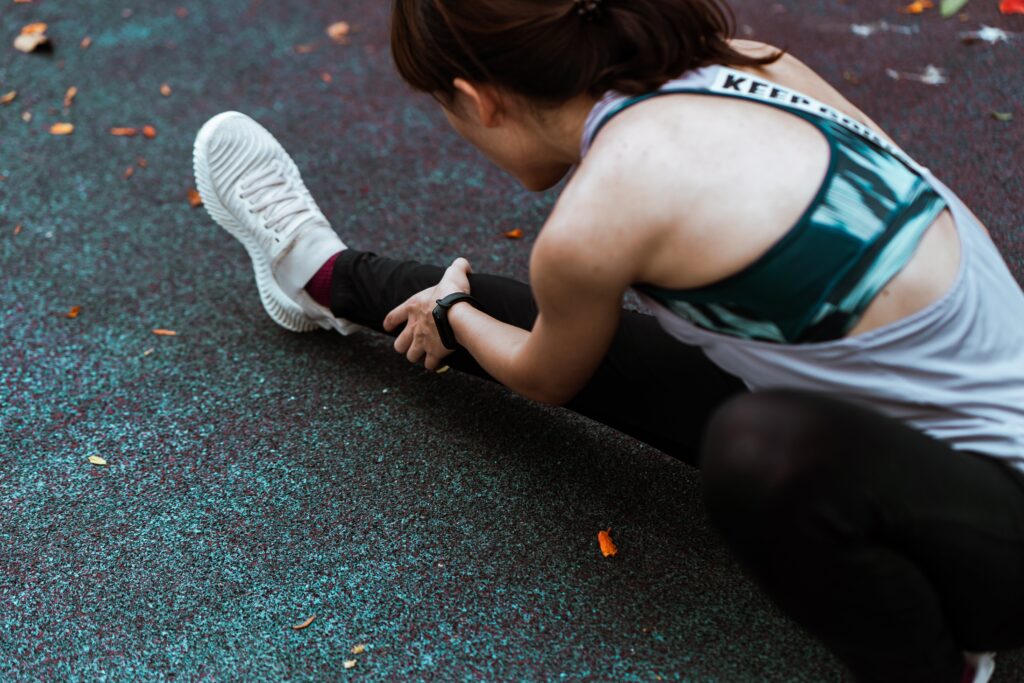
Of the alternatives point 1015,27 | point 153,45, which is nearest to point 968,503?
point 1015,27

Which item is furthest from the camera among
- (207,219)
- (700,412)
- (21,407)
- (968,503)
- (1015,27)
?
(1015,27)

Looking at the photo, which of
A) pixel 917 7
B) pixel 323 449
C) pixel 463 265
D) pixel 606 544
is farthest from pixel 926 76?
pixel 323 449

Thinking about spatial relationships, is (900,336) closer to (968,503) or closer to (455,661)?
(968,503)

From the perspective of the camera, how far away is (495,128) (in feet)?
3.46

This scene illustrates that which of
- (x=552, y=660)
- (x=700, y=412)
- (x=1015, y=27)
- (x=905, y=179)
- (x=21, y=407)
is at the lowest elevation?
(x=21, y=407)

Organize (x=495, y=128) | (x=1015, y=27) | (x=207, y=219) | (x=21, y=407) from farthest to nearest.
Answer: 1. (x=1015, y=27)
2. (x=207, y=219)
3. (x=21, y=407)
4. (x=495, y=128)

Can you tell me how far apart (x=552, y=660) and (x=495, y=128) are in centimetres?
59

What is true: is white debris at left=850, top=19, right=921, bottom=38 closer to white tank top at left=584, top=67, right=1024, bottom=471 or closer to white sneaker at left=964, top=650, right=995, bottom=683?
white tank top at left=584, top=67, right=1024, bottom=471

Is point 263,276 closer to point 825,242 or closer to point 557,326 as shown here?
point 557,326

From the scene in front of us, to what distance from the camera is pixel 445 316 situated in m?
1.29

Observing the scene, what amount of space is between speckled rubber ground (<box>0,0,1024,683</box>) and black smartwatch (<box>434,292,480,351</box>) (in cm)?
19

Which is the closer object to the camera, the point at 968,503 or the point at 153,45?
the point at 968,503

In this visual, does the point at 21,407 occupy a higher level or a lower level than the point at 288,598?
lower

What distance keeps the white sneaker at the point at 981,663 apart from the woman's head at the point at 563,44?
2.02 feet
